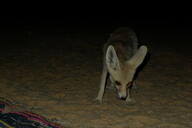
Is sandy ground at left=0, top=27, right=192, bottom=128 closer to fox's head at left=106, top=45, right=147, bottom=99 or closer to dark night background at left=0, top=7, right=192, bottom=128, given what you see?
dark night background at left=0, top=7, right=192, bottom=128

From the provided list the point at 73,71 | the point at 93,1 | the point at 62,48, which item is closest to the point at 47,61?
the point at 73,71

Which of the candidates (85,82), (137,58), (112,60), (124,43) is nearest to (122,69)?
(112,60)

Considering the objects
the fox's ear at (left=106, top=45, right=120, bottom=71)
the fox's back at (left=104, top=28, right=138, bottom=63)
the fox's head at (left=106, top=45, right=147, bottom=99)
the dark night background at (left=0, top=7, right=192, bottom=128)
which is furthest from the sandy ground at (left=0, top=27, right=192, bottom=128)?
the fox's back at (left=104, top=28, right=138, bottom=63)

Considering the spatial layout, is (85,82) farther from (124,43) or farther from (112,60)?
(112,60)

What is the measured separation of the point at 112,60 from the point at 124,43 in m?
1.07

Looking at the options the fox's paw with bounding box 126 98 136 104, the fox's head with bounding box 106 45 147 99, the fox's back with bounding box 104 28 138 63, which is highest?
the fox's back with bounding box 104 28 138 63

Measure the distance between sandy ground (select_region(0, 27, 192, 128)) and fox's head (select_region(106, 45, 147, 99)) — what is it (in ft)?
1.40

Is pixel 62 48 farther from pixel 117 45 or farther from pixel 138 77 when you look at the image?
pixel 117 45

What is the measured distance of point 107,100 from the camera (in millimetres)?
6785

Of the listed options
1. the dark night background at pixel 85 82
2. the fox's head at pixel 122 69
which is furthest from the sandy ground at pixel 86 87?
the fox's head at pixel 122 69

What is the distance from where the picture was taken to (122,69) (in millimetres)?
6109

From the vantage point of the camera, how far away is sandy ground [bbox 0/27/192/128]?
19.0 feet

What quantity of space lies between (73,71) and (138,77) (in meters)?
1.60

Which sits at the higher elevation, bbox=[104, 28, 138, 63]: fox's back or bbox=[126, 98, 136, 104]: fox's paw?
bbox=[104, 28, 138, 63]: fox's back
